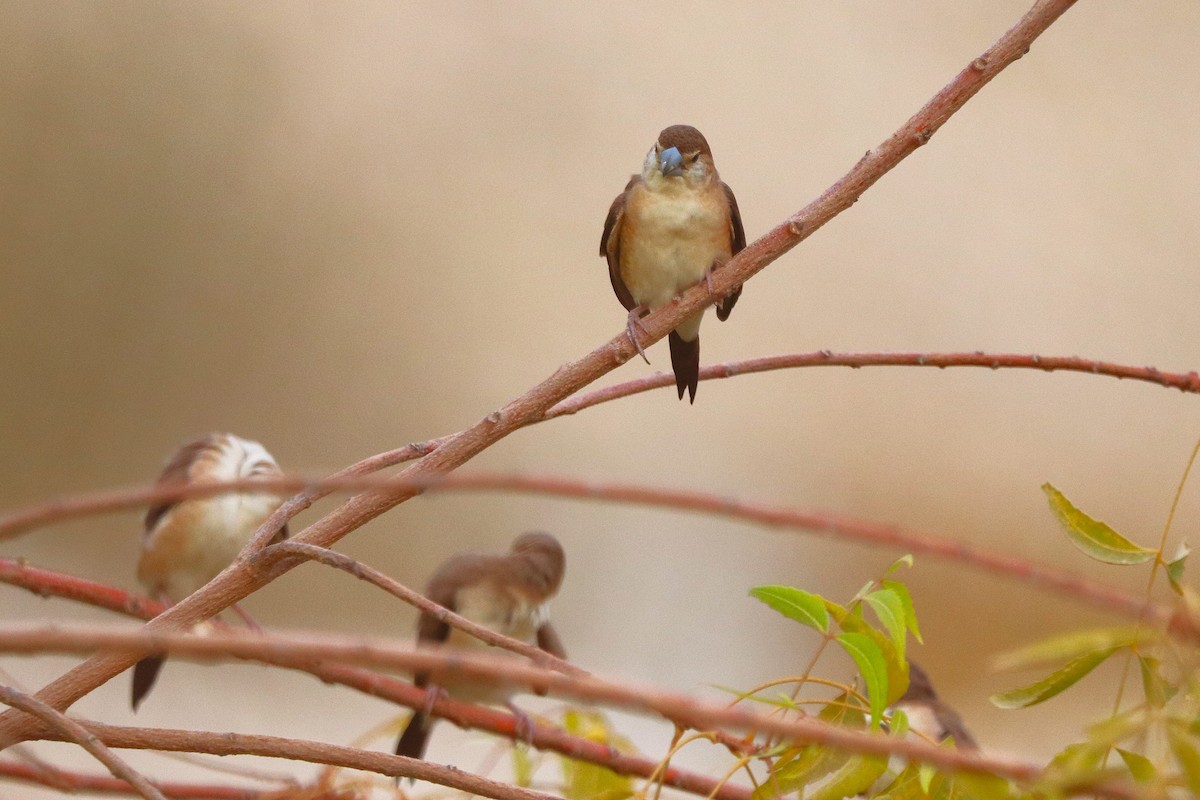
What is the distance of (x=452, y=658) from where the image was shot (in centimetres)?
36

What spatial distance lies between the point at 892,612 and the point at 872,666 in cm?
4

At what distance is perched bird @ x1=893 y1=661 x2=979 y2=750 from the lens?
5.02 feet

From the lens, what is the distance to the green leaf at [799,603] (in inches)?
28.0

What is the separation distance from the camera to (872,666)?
676 millimetres

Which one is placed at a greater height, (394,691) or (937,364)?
(937,364)

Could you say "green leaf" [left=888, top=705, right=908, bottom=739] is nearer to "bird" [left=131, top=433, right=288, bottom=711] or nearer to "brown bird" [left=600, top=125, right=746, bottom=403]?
"brown bird" [left=600, top=125, right=746, bottom=403]

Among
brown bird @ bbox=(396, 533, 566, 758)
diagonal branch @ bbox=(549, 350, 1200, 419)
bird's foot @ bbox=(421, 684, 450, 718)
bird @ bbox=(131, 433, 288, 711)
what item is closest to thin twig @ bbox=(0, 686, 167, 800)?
diagonal branch @ bbox=(549, 350, 1200, 419)

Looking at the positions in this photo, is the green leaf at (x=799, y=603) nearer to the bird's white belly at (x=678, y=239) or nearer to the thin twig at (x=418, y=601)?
the thin twig at (x=418, y=601)

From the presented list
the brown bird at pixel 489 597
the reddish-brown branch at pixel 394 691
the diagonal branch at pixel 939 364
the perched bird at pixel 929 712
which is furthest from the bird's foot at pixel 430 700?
the perched bird at pixel 929 712

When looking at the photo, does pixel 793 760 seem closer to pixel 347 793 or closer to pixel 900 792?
pixel 900 792

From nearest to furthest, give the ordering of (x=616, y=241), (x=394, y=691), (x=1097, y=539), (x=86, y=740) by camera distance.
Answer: (x=86, y=740) → (x=1097, y=539) → (x=394, y=691) → (x=616, y=241)

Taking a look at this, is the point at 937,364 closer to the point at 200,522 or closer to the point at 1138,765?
Answer: the point at 1138,765

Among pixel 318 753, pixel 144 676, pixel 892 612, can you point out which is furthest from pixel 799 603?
pixel 144 676

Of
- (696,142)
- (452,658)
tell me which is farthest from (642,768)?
(696,142)
